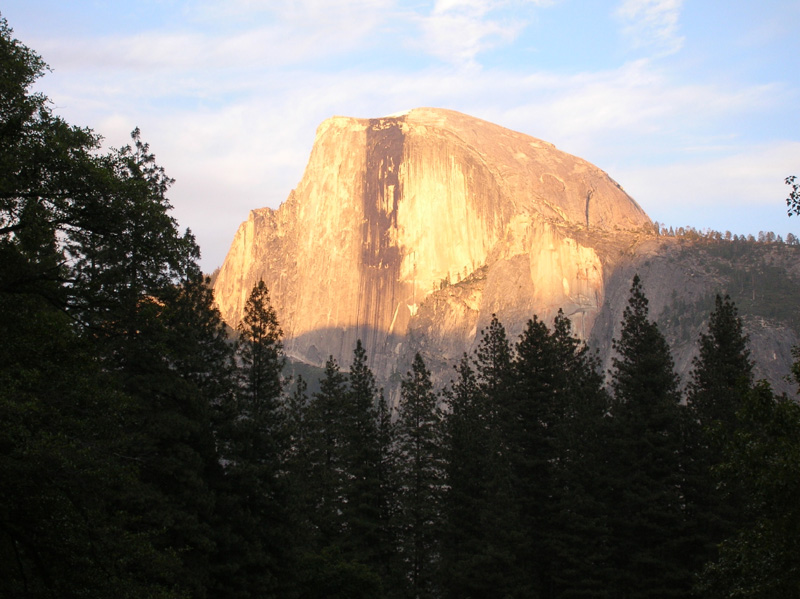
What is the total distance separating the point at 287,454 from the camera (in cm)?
3878

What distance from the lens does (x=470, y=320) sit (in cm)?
17838

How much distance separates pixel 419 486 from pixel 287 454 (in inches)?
322

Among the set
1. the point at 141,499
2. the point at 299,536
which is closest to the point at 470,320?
the point at 299,536

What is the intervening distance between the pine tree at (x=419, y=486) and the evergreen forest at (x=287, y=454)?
15cm

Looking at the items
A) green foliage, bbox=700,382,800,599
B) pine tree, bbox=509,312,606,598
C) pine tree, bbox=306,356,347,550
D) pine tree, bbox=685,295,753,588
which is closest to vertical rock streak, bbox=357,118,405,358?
pine tree, bbox=306,356,347,550

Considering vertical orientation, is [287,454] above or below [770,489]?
below

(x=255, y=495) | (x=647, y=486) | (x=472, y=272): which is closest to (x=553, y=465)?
(x=647, y=486)

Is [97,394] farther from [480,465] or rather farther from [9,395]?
[480,465]

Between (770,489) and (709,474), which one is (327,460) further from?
(770,489)

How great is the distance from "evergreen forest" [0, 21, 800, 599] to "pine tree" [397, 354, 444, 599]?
0.49 ft

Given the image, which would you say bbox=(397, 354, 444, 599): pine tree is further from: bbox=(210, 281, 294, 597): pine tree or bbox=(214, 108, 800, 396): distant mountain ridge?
bbox=(214, 108, 800, 396): distant mountain ridge

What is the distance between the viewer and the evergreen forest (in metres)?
13.3

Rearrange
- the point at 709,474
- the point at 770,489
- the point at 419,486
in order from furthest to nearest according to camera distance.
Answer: the point at 419,486
the point at 709,474
the point at 770,489

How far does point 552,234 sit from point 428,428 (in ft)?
408
